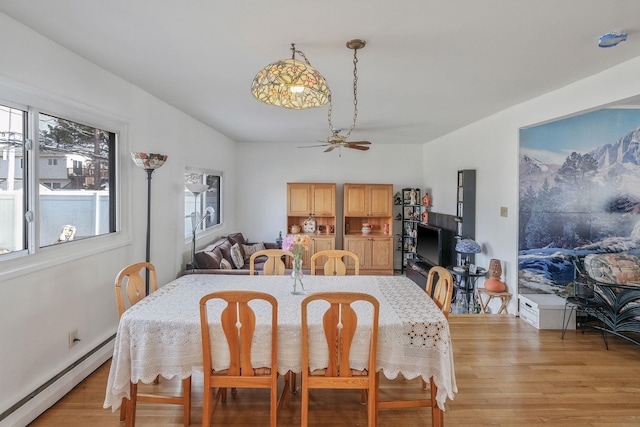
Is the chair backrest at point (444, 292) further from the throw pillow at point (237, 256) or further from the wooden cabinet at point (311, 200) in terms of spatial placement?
the wooden cabinet at point (311, 200)

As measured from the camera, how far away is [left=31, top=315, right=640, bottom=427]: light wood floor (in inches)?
91.2

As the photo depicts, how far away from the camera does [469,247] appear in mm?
4855

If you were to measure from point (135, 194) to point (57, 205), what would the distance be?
90cm

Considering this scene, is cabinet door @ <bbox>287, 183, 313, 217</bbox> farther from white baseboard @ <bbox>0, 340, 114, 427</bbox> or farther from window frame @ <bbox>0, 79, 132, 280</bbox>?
white baseboard @ <bbox>0, 340, 114, 427</bbox>

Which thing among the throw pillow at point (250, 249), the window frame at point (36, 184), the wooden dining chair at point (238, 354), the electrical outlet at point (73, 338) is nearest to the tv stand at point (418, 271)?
the throw pillow at point (250, 249)

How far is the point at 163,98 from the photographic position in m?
4.05

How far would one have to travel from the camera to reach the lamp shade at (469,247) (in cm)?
483

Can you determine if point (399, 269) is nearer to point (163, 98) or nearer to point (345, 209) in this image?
point (345, 209)

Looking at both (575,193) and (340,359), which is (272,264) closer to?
(340,359)

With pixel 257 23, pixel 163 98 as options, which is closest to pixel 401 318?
pixel 257 23

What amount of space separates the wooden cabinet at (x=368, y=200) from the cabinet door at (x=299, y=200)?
81cm

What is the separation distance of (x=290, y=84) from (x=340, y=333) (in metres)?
1.45

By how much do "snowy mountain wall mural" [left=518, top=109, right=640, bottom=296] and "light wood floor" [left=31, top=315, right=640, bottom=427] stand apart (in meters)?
1.31

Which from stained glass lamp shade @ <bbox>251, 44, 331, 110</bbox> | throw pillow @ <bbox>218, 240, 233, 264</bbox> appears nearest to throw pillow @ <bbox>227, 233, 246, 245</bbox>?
throw pillow @ <bbox>218, 240, 233, 264</bbox>
